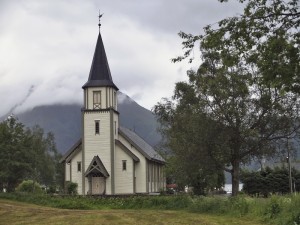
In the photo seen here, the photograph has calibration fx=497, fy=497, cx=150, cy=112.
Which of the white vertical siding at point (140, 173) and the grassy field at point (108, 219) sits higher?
the white vertical siding at point (140, 173)

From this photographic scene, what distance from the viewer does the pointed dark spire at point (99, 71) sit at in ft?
186

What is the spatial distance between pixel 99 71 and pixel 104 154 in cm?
1004

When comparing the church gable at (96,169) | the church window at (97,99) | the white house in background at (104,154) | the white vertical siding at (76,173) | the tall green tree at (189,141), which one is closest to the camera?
the tall green tree at (189,141)

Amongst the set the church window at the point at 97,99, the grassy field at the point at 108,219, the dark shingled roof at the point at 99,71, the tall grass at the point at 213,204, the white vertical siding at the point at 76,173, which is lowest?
the grassy field at the point at 108,219

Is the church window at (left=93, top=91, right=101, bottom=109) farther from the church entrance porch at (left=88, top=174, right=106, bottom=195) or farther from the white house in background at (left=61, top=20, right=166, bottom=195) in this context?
the church entrance porch at (left=88, top=174, right=106, bottom=195)

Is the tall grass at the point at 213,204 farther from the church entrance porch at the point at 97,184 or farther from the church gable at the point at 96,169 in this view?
the church entrance porch at the point at 97,184

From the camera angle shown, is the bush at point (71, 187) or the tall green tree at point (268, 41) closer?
the tall green tree at point (268, 41)

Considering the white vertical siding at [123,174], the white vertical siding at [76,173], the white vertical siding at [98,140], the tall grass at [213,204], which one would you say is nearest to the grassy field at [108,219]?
the tall grass at [213,204]

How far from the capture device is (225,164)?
41469mm

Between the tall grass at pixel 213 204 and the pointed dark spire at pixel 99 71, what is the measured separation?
2200cm

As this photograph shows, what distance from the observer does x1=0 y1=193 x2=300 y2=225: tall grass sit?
2162 centimetres

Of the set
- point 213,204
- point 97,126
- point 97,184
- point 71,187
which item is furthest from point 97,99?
point 213,204

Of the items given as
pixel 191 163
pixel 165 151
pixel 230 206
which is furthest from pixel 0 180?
pixel 230 206

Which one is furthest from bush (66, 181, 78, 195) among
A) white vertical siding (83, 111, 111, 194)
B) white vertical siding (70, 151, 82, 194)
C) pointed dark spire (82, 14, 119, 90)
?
pointed dark spire (82, 14, 119, 90)
